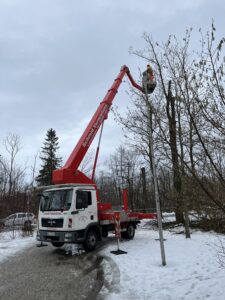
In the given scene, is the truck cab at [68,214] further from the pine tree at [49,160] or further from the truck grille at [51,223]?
the pine tree at [49,160]

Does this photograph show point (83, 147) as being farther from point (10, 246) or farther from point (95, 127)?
point (10, 246)

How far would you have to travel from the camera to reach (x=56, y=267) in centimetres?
952

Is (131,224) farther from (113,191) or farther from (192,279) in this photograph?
(113,191)

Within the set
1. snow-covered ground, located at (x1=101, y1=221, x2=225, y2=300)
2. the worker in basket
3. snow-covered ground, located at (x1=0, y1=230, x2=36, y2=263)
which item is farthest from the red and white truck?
the worker in basket

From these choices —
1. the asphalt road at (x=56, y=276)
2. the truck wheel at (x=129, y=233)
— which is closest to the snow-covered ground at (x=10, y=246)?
the asphalt road at (x=56, y=276)

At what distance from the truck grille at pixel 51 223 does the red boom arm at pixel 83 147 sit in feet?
4.99

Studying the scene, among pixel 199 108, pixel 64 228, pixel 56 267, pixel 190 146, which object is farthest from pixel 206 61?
pixel 64 228

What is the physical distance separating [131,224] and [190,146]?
1224cm

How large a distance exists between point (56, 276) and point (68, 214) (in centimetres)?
343

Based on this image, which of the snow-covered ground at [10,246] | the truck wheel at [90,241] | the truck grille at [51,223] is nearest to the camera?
the truck grille at [51,223]

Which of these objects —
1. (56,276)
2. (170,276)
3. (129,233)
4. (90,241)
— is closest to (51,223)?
(90,241)

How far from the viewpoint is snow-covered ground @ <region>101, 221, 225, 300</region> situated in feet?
19.8

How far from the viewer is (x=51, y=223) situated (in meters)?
12.0

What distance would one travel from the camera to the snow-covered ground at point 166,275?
6.05 metres
